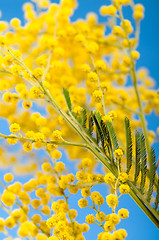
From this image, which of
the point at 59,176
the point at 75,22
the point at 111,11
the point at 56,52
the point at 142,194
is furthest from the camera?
the point at 75,22

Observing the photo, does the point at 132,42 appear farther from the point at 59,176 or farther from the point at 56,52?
the point at 59,176

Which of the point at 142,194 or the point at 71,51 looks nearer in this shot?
the point at 142,194

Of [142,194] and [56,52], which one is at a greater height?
[56,52]

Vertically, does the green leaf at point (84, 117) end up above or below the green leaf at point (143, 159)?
above

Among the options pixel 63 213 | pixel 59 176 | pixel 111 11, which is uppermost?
pixel 111 11

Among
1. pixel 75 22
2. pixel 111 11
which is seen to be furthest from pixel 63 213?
pixel 75 22

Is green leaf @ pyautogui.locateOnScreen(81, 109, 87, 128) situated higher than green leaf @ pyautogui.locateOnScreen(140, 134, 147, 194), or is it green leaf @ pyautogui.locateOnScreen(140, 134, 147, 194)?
green leaf @ pyautogui.locateOnScreen(81, 109, 87, 128)

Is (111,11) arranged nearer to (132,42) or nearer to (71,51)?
(132,42)

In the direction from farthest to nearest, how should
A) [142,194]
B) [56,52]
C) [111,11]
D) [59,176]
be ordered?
[56,52]
[111,11]
[59,176]
[142,194]

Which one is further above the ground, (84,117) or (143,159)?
(84,117)
